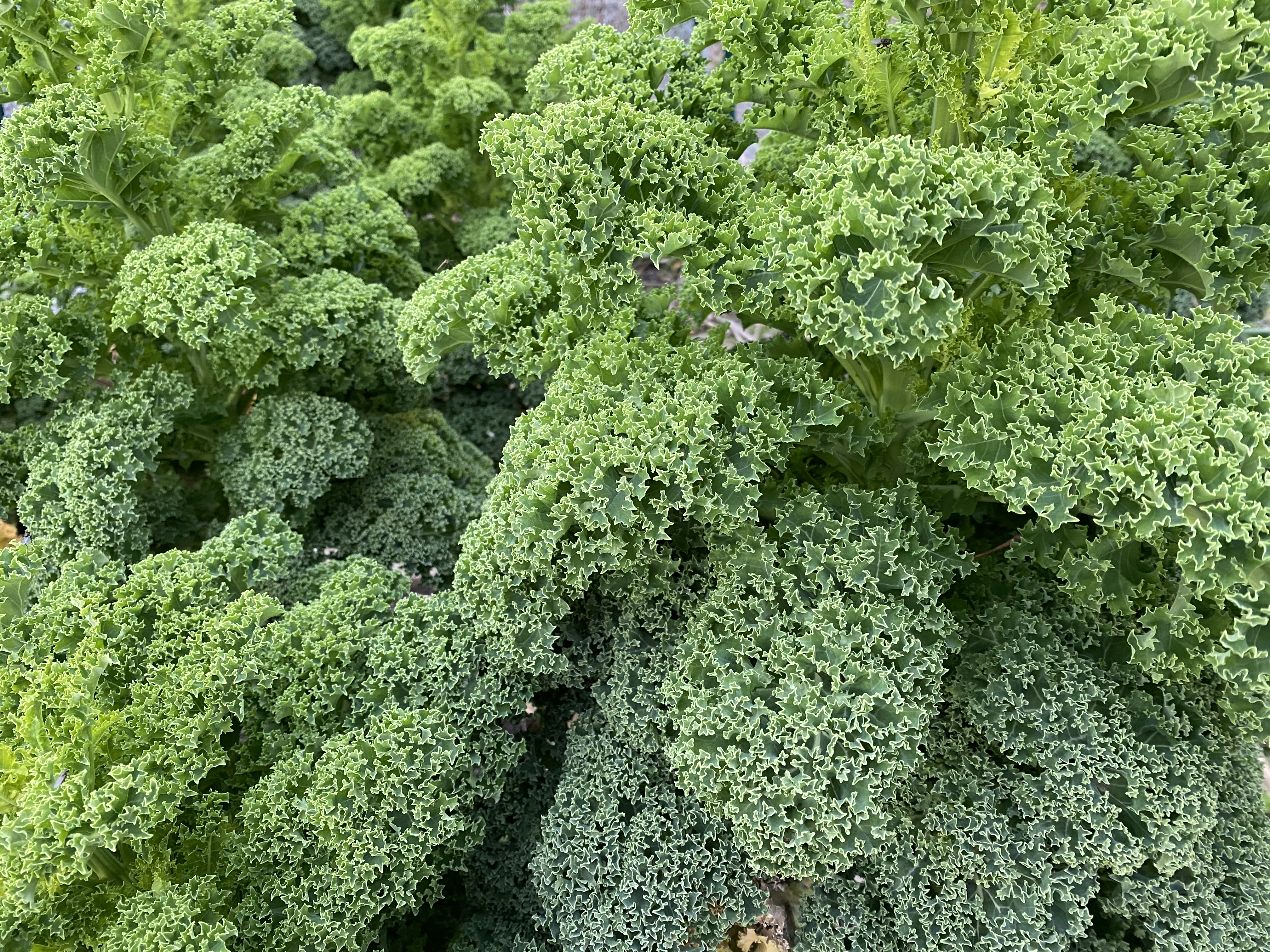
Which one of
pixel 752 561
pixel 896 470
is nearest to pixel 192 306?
pixel 752 561

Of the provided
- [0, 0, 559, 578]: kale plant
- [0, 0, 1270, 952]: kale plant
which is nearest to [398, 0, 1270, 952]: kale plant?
[0, 0, 1270, 952]: kale plant

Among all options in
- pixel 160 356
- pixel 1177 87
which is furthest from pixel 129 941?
pixel 1177 87

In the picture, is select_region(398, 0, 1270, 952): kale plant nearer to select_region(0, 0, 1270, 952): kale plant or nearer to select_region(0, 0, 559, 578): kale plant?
select_region(0, 0, 1270, 952): kale plant

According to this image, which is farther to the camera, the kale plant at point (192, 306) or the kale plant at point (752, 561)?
the kale plant at point (192, 306)

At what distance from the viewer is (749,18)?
7.47 feet

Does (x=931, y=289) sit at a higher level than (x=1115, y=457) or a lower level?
higher

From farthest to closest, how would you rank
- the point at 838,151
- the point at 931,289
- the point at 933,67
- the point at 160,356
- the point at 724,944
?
the point at 160,356 < the point at 724,944 < the point at 933,67 < the point at 838,151 < the point at 931,289

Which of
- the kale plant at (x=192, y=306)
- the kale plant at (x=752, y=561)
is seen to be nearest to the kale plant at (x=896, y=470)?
the kale plant at (x=752, y=561)

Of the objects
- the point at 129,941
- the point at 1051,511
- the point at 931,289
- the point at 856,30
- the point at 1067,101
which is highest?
the point at 856,30

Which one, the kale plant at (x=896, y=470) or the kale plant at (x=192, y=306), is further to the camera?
the kale plant at (x=192, y=306)

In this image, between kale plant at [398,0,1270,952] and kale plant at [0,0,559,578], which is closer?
kale plant at [398,0,1270,952]

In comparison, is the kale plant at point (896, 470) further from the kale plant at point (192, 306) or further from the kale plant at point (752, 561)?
the kale plant at point (192, 306)

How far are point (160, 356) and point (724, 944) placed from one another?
2.87 metres

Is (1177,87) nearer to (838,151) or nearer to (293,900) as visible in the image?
(838,151)
